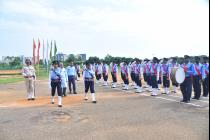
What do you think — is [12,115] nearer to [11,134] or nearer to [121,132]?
[11,134]

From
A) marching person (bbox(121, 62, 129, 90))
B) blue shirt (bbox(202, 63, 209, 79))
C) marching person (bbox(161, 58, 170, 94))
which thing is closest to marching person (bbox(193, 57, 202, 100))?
blue shirt (bbox(202, 63, 209, 79))

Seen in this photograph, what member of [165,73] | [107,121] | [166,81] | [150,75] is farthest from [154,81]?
[107,121]

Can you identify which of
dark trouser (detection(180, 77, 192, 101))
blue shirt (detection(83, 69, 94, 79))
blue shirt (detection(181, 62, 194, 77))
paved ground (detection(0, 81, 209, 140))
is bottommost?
paved ground (detection(0, 81, 209, 140))

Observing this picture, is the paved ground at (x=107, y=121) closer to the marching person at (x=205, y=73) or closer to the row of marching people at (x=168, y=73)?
the row of marching people at (x=168, y=73)

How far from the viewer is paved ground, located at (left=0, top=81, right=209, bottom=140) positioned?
8172mm

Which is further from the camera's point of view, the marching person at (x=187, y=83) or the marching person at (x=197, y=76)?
the marching person at (x=197, y=76)

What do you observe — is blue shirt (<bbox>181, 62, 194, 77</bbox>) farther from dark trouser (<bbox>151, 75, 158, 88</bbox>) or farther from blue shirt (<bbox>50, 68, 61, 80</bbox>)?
blue shirt (<bbox>50, 68, 61, 80</bbox>)

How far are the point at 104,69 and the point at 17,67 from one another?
48.9m

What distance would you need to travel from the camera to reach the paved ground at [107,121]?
8.17 metres

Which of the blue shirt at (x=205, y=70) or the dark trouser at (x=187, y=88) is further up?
the blue shirt at (x=205, y=70)

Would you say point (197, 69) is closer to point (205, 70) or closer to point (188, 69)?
point (205, 70)

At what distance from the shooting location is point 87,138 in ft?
26.0

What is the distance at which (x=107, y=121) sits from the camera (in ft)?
32.4

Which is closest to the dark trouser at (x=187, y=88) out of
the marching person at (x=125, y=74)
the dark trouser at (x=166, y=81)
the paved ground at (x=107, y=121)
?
the paved ground at (x=107, y=121)
